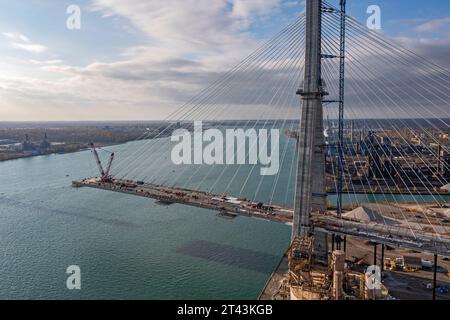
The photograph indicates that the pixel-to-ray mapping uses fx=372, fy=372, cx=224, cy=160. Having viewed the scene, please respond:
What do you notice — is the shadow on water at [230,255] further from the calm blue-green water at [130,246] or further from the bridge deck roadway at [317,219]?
the bridge deck roadway at [317,219]

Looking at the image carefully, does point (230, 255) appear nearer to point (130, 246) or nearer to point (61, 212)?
point (130, 246)

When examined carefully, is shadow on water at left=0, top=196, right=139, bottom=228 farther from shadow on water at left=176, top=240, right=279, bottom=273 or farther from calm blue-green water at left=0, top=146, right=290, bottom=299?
shadow on water at left=176, top=240, right=279, bottom=273

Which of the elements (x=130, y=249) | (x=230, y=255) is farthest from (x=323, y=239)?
(x=130, y=249)

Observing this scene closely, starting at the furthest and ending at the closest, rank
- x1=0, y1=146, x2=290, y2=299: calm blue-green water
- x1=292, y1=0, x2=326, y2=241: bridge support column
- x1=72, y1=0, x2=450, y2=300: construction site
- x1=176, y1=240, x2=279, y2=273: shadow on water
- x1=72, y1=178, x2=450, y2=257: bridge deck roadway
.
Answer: x1=176, y1=240, x2=279, y2=273: shadow on water, x1=0, y1=146, x2=290, y2=299: calm blue-green water, x1=292, y1=0, x2=326, y2=241: bridge support column, x1=72, y1=178, x2=450, y2=257: bridge deck roadway, x1=72, y1=0, x2=450, y2=300: construction site

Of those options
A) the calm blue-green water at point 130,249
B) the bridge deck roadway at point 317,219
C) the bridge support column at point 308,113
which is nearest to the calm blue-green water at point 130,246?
the calm blue-green water at point 130,249

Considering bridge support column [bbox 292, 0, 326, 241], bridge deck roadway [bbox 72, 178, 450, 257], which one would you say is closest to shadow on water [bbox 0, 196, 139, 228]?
bridge deck roadway [bbox 72, 178, 450, 257]

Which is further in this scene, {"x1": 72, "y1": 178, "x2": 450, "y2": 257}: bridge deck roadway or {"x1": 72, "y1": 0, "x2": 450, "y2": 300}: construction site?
{"x1": 72, "y1": 178, "x2": 450, "y2": 257}: bridge deck roadway
